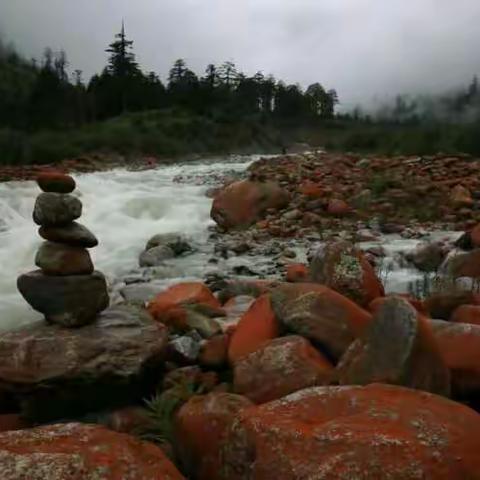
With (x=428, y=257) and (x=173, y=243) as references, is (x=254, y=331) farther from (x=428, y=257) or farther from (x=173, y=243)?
(x=173, y=243)

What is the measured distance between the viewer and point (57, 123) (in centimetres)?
4103

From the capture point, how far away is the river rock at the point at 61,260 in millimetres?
4328

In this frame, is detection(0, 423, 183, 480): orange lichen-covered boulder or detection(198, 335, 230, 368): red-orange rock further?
detection(198, 335, 230, 368): red-orange rock

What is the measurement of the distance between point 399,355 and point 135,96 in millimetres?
51586

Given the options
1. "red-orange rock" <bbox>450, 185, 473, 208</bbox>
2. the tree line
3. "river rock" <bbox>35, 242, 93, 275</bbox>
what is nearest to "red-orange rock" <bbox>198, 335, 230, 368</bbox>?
"river rock" <bbox>35, 242, 93, 275</bbox>

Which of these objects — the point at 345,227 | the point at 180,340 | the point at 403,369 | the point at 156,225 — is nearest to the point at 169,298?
the point at 180,340

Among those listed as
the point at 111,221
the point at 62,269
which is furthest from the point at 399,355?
the point at 111,221

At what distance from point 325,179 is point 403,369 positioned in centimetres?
1195

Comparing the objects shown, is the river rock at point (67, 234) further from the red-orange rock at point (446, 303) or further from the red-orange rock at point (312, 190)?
the red-orange rock at point (312, 190)

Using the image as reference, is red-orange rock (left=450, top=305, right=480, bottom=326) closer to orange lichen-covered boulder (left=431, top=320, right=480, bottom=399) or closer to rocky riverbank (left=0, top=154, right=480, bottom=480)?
rocky riverbank (left=0, top=154, right=480, bottom=480)

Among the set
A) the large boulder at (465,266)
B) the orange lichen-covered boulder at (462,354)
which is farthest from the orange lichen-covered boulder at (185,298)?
the orange lichen-covered boulder at (462,354)

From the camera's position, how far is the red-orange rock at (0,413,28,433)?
12.7ft

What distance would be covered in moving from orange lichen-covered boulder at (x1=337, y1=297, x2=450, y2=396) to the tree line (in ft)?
124

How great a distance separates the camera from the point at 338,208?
12055 mm
